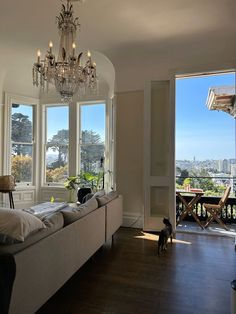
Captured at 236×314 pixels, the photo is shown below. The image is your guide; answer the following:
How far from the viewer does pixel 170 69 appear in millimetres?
4516

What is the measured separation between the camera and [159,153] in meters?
4.62

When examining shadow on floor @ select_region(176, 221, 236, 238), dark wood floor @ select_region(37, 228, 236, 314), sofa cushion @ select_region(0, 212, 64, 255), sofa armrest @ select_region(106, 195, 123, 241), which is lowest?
shadow on floor @ select_region(176, 221, 236, 238)

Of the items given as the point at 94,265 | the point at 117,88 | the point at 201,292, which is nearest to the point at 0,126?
the point at 117,88

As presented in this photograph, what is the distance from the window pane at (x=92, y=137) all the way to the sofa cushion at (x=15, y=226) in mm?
4170

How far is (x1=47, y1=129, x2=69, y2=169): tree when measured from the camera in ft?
20.9

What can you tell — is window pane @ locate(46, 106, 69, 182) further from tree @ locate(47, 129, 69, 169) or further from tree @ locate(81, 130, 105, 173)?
tree @ locate(81, 130, 105, 173)

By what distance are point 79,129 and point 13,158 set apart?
5.79 feet

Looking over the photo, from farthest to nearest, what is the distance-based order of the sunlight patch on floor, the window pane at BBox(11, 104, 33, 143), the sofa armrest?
the window pane at BBox(11, 104, 33, 143) → the sunlight patch on floor → the sofa armrest

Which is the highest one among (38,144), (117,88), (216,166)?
(117,88)

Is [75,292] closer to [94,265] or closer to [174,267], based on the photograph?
[94,265]

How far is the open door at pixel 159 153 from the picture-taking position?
4.48m

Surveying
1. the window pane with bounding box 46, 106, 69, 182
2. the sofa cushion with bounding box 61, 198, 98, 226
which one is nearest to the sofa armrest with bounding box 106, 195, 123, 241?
→ the sofa cushion with bounding box 61, 198, 98, 226

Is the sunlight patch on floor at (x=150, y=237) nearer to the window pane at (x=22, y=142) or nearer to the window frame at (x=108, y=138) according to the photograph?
the window frame at (x=108, y=138)

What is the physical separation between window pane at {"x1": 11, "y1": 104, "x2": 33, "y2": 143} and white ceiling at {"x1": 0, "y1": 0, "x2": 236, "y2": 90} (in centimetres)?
144
